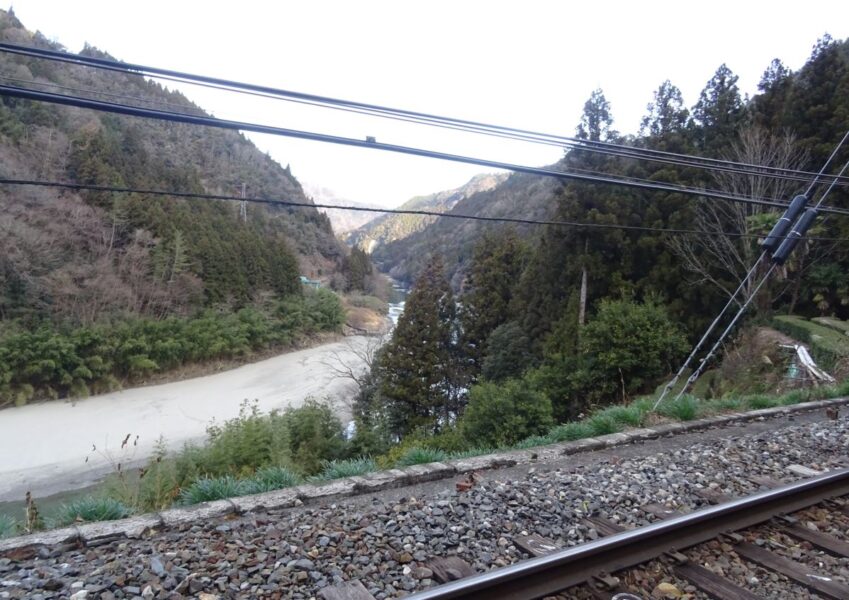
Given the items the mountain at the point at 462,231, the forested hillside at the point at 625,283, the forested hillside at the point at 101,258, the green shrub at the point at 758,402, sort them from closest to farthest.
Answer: the green shrub at the point at 758,402
the forested hillside at the point at 625,283
the forested hillside at the point at 101,258
the mountain at the point at 462,231

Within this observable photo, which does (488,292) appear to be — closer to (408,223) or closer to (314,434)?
(314,434)

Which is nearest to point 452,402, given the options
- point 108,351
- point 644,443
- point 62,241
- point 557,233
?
point 557,233

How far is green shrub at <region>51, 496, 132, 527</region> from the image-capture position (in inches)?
130

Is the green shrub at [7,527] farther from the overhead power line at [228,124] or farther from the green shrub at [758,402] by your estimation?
the green shrub at [758,402]

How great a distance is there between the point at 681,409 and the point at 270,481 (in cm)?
458

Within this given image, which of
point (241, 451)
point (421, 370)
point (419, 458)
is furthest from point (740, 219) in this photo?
point (419, 458)

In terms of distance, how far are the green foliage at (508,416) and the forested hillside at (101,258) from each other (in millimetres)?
17262

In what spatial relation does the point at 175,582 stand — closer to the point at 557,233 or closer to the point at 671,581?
the point at 671,581

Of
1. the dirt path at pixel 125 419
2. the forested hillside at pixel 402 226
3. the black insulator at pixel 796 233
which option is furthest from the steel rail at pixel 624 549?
the forested hillside at pixel 402 226

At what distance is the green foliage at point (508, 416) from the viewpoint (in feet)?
33.1

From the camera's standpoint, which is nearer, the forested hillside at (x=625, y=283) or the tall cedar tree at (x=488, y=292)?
the forested hillside at (x=625, y=283)

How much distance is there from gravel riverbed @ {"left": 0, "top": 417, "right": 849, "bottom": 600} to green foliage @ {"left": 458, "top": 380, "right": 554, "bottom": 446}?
5.80 m

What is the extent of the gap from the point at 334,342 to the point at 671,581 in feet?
130

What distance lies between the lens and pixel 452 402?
25.1 m
